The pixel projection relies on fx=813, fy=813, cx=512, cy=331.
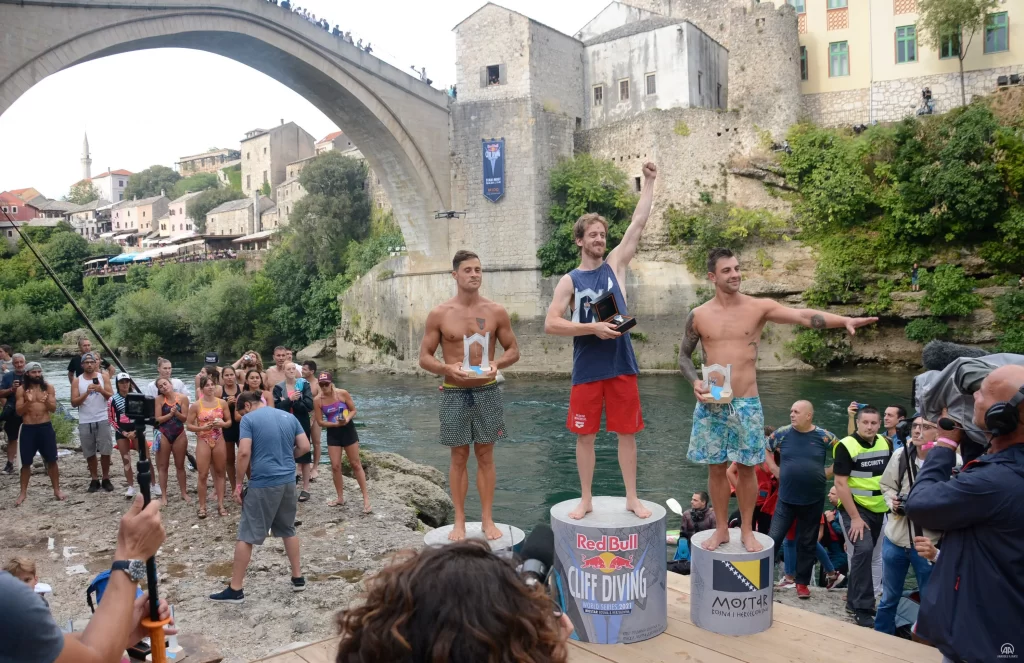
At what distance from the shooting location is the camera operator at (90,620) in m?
1.89

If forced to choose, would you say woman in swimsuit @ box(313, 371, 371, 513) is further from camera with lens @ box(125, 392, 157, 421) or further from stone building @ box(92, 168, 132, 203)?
stone building @ box(92, 168, 132, 203)

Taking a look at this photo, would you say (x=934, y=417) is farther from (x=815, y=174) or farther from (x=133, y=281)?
(x=133, y=281)

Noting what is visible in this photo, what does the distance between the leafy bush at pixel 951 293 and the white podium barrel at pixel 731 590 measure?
65.5ft

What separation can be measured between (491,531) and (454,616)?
3982 mm

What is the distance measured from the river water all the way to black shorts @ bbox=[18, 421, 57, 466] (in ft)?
3.74

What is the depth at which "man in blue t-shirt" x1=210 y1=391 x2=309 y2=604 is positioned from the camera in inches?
235

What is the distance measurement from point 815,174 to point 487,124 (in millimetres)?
10481

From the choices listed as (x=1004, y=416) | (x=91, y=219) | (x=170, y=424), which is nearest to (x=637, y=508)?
(x=1004, y=416)

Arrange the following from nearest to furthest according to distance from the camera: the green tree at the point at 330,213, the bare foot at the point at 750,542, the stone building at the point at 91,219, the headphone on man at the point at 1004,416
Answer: the headphone on man at the point at 1004,416 < the bare foot at the point at 750,542 < the green tree at the point at 330,213 < the stone building at the point at 91,219

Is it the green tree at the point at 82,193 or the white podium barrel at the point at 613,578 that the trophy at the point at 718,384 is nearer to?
A: the white podium barrel at the point at 613,578

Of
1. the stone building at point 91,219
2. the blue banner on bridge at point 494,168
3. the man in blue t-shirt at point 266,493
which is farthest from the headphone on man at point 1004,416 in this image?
the stone building at point 91,219

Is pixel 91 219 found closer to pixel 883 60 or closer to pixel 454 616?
pixel 883 60

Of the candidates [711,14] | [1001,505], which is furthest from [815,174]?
[1001,505]

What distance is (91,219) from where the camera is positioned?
85312 mm
